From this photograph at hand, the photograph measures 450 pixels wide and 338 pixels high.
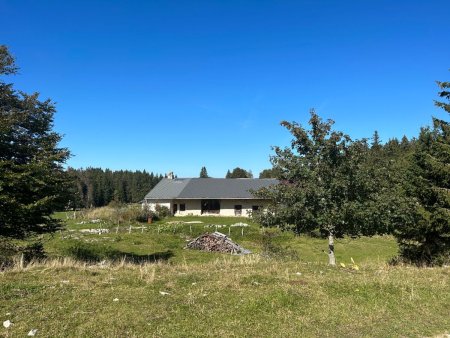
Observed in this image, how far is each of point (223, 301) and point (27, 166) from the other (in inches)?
355

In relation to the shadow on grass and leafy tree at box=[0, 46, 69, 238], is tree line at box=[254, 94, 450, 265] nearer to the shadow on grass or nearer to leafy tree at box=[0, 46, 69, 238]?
leafy tree at box=[0, 46, 69, 238]

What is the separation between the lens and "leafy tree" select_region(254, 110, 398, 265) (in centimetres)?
1343

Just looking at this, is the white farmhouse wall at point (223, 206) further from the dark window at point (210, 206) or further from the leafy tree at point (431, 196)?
the leafy tree at point (431, 196)

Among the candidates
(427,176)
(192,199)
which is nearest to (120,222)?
(192,199)

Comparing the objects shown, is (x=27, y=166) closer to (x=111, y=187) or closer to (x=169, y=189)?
(x=169, y=189)

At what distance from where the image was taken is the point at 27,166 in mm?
12742

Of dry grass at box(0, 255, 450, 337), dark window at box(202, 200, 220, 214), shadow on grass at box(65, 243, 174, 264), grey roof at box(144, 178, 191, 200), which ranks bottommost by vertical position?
shadow on grass at box(65, 243, 174, 264)

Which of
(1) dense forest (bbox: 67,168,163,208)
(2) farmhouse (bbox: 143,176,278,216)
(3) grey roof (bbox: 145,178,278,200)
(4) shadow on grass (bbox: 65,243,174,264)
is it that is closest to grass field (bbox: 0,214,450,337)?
(4) shadow on grass (bbox: 65,243,174,264)

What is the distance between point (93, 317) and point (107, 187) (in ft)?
319

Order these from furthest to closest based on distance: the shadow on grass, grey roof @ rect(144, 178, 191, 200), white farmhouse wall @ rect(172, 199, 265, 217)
Answer: 1. grey roof @ rect(144, 178, 191, 200)
2. white farmhouse wall @ rect(172, 199, 265, 217)
3. the shadow on grass

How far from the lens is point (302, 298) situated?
23.6 ft

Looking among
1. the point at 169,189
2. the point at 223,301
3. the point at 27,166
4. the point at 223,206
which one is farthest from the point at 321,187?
the point at 169,189

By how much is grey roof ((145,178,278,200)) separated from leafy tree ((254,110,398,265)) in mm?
35486

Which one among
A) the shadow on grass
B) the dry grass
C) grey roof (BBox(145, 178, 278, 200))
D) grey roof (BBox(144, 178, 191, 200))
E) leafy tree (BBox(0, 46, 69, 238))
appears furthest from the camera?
grey roof (BBox(144, 178, 191, 200))
